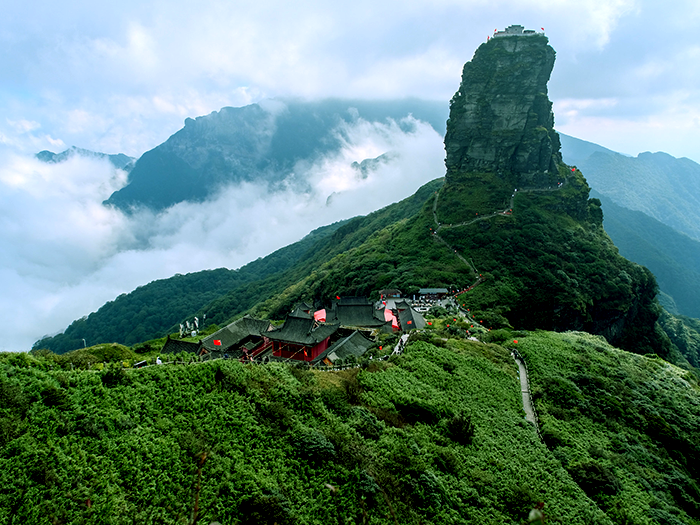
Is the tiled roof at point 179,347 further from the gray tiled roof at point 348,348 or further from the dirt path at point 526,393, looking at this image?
the dirt path at point 526,393

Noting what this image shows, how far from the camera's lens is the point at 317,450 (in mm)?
16016

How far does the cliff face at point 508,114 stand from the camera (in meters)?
100

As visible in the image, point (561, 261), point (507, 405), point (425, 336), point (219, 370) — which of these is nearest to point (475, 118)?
point (561, 261)

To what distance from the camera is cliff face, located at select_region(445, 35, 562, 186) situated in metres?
100

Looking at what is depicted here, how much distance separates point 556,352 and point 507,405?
1461 cm

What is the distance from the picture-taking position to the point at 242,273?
177 m

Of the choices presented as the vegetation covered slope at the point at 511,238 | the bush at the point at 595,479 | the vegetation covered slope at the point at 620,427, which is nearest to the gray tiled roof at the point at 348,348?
the vegetation covered slope at the point at 620,427

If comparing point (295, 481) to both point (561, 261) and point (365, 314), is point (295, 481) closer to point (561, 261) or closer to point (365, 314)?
point (365, 314)

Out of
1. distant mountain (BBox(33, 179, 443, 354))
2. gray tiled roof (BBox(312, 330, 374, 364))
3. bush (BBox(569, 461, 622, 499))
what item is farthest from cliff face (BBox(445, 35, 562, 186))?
bush (BBox(569, 461, 622, 499))

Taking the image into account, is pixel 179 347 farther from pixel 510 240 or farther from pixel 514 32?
pixel 514 32

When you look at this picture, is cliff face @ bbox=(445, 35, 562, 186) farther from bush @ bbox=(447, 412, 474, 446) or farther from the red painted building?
bush @ bbox=(447, 412, 474, 446)

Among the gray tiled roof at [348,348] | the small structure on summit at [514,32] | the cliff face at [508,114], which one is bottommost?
the gray tiled roof at [348,348]

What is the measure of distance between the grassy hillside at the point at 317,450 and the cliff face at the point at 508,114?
268 ft

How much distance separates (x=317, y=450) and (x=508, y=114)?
103007mm
